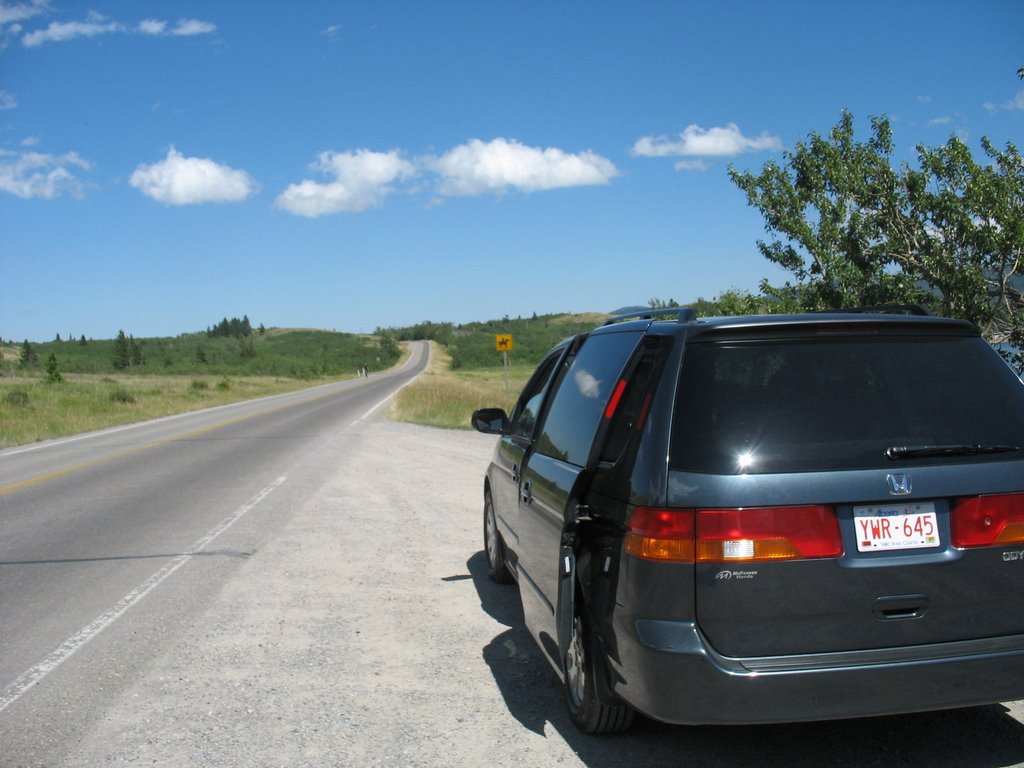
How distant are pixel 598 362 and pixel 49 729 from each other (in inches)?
119

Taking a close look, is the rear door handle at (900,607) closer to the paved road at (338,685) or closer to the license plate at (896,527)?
the license plate at (896,527)

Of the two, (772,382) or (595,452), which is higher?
(772,382)

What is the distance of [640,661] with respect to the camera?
135 inches

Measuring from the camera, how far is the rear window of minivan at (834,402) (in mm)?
3418

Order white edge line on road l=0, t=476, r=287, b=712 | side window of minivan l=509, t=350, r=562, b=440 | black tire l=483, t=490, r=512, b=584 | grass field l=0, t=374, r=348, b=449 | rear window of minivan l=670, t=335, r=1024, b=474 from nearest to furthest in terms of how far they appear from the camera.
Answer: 1. rear window of minivan l=670, t=335, r=1024, b=474
2. white edge line on road l=0, t=476, r=287, b=712
3. side window of minivan l=509, t=350, r=562, b=440
4. black tire l=483, t=490, r=512, b=584
5. grass field l=0, t=374, r=348, b=449

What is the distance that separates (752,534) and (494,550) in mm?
3913

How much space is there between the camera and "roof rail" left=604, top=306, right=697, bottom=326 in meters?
3.92

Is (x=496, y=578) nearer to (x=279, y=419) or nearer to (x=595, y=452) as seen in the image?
(x=595, y=452)

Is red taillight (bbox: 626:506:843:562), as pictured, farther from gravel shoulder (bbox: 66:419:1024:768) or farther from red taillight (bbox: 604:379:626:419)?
gravel shoulder (bbox: 66:419:1024:768)

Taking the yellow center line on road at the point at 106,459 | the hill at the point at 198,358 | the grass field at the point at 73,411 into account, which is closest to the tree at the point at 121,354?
the hill at the point at 198,358

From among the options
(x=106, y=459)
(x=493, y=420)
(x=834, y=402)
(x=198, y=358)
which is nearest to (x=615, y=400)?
(x=834, y=402)

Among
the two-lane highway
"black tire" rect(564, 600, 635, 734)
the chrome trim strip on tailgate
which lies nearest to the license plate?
the chrome trim strip on tailgate

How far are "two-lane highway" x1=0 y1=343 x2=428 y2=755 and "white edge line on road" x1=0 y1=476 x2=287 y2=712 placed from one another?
1cm

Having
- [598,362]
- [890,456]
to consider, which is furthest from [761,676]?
[598,362]
